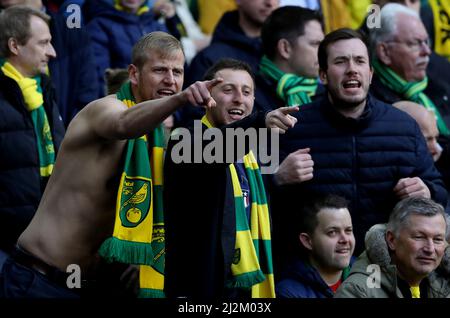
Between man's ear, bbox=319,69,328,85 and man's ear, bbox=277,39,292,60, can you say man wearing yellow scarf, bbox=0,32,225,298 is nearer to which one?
man's ear, bbox=319,69,328,85

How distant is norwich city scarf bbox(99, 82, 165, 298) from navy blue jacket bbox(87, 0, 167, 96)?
2519mm

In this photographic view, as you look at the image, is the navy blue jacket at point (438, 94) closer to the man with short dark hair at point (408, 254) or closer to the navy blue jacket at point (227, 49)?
the navy blue jacket at point (227, 49)

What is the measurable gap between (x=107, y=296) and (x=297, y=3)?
12.8 feet

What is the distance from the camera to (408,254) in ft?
20.7

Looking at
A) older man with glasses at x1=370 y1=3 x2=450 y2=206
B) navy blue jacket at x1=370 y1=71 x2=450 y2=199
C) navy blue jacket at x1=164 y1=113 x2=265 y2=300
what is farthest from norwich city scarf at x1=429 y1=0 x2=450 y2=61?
navy blue jacket at x1=164 y1=113 x2=265 y2=300

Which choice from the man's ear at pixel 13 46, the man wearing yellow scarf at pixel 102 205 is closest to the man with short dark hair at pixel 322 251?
the man wearing yellow scarf at pixel 102 205

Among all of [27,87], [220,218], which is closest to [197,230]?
[220,218]

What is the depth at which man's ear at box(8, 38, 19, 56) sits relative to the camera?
24.0 feet

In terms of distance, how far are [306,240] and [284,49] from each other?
1.53m

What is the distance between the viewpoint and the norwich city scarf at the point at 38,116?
7102 mm

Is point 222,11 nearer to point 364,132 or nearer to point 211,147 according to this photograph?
point 364,132

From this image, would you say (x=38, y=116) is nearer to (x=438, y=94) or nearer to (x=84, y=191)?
A: (x=84, y=191)
